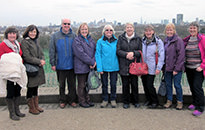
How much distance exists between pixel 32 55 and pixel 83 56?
1.13 m

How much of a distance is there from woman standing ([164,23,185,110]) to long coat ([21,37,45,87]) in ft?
9.42

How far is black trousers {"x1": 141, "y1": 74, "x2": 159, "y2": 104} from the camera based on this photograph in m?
5.04

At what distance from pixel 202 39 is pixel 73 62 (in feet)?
9.66

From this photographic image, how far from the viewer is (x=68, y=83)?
210 inches

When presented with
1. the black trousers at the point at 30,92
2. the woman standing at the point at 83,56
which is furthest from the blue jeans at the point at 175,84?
the black trousers at the point at 30,92

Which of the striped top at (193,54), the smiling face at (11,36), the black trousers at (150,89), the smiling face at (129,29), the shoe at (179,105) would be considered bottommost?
the shoe at (179,105)

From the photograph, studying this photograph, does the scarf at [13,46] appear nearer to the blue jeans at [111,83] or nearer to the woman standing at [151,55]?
the blue jeans at [111,83]

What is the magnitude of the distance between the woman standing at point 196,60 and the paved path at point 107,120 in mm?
328

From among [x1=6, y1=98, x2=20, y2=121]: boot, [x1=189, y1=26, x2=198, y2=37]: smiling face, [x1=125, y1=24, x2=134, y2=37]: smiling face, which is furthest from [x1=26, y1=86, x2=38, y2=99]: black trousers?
[x1=189, y1=26, x2=198, y2=37]: smiling face

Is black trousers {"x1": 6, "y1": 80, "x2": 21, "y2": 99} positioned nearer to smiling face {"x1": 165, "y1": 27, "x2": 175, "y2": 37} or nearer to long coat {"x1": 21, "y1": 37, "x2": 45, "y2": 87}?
long coat {"x1": 21, "y1": 37, "x2": 45, "y2": 87}

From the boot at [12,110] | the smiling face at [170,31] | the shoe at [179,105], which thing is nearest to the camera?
the boot at [12,110]

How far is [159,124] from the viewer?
4172mm

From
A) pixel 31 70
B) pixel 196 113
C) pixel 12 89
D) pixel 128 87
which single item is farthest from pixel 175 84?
pixel 12 89

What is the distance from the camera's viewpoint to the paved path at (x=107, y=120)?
13.4 feet
